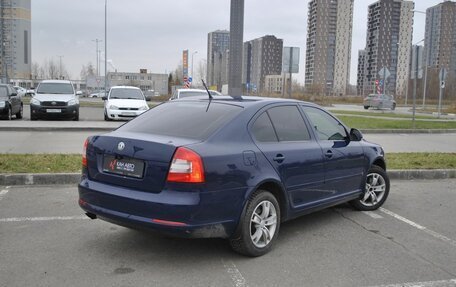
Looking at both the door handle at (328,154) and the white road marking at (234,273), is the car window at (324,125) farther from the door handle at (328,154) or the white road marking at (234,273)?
the white road marking at (234,273)

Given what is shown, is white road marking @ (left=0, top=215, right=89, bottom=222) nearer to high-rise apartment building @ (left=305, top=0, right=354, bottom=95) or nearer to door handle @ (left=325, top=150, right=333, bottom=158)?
door handle @ (left=325, top=150, right=333, bottom=158)

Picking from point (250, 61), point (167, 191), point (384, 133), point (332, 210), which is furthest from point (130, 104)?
point (250, 61)

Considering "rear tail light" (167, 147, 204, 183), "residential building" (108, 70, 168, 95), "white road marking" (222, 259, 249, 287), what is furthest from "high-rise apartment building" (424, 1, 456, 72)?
"rear tail light" (167, 147, 204, 183)

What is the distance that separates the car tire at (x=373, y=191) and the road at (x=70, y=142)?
6683 mm

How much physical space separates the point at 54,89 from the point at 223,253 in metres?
17.2

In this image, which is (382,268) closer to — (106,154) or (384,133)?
(106,154)

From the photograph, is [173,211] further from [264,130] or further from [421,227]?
[421,227]

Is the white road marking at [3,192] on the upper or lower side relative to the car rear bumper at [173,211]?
lower

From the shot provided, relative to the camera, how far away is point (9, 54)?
81750 mm

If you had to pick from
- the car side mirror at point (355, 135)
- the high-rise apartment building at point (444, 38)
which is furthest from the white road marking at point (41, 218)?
the high-rise apartment building at point (444, 38)

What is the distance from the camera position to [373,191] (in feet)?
21.7

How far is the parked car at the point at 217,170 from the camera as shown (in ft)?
13.4

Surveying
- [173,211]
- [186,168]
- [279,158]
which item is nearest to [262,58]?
[279,158]

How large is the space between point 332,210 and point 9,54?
86.5 metres
